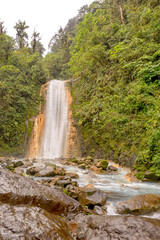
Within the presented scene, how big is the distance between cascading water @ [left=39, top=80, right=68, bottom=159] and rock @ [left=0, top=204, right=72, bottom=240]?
10.9 metres

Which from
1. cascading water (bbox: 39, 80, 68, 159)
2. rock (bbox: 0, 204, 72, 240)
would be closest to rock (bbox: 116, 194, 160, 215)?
rock (bbox: 0, 204, 72, 240)

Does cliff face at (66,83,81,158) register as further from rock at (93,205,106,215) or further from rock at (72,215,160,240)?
rock at (72,215,160,240)

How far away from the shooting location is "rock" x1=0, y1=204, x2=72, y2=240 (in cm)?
180

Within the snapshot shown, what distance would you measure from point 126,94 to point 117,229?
9048 millimetres

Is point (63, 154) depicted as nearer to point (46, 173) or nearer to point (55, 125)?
point (55, 125)

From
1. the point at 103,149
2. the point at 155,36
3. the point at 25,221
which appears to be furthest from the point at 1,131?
the point at 155,36

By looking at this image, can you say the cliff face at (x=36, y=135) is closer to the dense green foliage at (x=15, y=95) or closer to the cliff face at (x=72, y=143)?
the dense green foliage at (x=15, y=95)

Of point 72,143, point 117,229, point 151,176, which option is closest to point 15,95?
point 72,143

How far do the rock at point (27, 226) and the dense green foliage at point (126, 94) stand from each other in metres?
4.67

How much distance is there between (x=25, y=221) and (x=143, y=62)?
9.88 m

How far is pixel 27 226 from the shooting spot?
1938 millimetres

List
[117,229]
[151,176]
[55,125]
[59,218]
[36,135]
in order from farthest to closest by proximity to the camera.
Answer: [55,125]
[36,135]
[151,176]
[59,218]
[117,229]

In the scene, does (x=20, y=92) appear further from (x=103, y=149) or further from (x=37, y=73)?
(x=103, y=149)

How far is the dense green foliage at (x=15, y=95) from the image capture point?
13.0m
